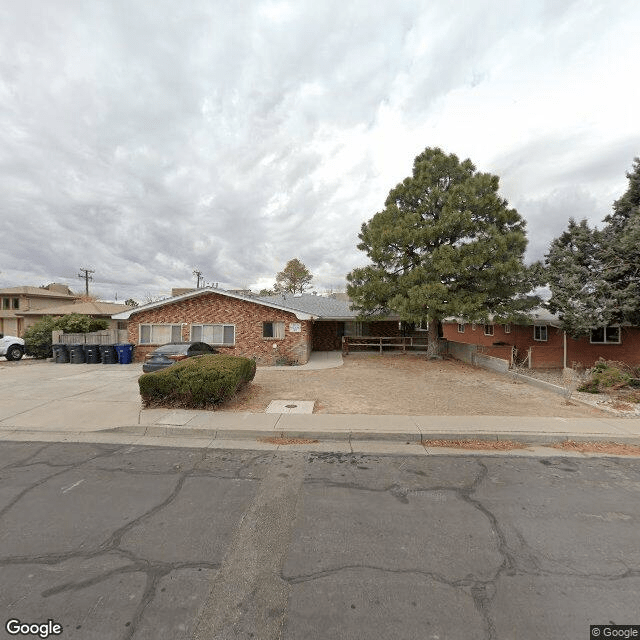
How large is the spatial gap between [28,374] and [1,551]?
1329 centimetres

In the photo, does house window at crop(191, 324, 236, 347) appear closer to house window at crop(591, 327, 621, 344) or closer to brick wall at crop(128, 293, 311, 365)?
brick wall at crop(128, 293, 311, 365)

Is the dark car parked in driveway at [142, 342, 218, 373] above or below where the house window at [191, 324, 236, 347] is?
below

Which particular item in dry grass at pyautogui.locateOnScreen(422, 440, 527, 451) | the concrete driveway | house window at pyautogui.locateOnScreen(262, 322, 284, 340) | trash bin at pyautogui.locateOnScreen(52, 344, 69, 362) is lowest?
dry grass at pyautogui.locateOnScreen(422, 440, 527, 451)

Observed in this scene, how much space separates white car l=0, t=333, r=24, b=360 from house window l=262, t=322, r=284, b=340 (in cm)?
1412

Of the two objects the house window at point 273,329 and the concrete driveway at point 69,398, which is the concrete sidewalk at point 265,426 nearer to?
the concrete driveway at point 69,398

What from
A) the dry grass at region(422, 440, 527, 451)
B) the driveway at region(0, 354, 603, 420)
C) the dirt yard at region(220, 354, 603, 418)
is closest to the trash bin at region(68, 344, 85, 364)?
the driveway at region(0, 354, 603, 420)

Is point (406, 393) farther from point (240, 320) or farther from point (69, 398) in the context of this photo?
point (240, 320)

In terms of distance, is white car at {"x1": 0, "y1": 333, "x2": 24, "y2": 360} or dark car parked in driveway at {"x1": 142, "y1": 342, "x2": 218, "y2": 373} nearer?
dark car parked in driveway at {"x1": 142, "y1": 342, "x2": 218, "y2": 373}

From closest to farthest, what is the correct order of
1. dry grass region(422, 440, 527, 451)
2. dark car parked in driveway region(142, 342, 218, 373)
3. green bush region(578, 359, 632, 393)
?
dry grass region(422, 440, 527, 451) < green bush region(578, 359, 632, 393) < dark car parked in driveway region(142, 342, 218, 373)

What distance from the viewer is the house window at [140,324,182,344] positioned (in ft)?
57.1

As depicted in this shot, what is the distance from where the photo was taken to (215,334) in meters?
17.3

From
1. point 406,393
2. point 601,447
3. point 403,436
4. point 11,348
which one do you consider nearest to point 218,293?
point 406,393

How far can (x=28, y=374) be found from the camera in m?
13.1

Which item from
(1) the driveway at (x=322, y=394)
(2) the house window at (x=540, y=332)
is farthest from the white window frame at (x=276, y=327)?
(2) the house window at (x=540, y=332)
